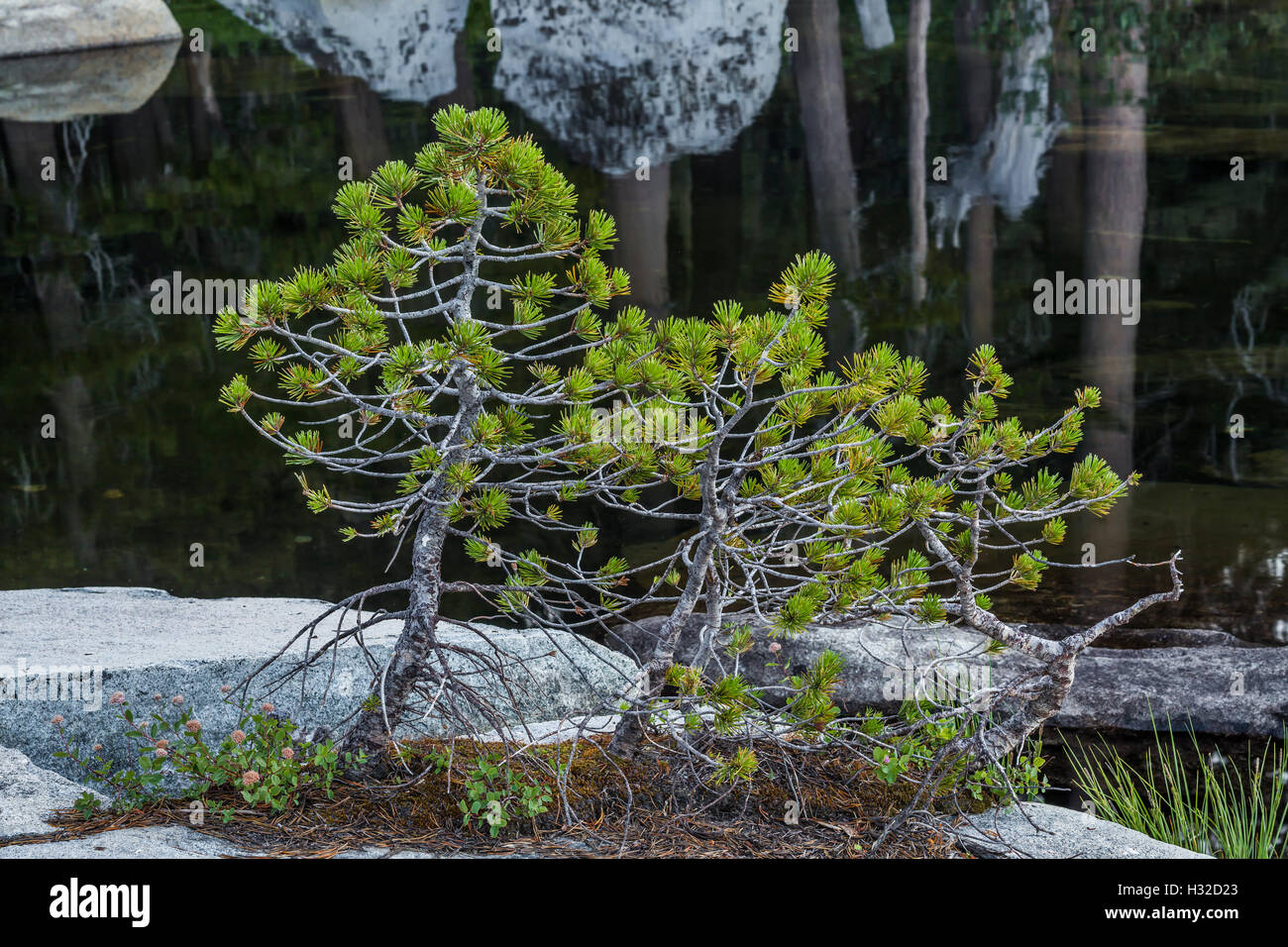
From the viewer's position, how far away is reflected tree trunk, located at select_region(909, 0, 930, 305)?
13.5 metres

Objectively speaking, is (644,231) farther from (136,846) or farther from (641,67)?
(136,846)

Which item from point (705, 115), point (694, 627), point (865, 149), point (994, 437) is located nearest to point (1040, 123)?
point (865, 149)

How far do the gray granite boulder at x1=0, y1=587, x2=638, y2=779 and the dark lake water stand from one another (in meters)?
1.31

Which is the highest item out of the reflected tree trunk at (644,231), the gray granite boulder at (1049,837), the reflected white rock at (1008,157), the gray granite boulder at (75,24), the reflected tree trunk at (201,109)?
the gray granite boulder at (75,24)

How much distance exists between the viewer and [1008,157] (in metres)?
17.3

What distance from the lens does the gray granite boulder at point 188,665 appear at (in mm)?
4520

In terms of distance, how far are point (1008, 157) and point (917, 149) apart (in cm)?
134

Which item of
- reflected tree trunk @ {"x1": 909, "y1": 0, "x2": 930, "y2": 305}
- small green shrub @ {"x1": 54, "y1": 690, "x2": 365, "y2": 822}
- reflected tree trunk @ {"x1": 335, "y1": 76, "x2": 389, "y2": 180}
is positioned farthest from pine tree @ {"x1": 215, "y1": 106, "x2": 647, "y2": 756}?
reflected tree trunk @ {"x1": 335, "y1": 76, "x2": 389, "y2": 180}

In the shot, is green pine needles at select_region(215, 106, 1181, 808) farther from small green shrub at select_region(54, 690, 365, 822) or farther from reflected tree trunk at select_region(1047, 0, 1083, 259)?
reflected tree trunk at select_region(1047, 0, 1083, 259)

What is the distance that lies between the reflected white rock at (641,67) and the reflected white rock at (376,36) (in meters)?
1.22

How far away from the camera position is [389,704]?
3.80 metres

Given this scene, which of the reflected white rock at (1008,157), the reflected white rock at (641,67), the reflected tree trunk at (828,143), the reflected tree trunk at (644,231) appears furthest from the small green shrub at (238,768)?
the reflected white rock at (641,67)

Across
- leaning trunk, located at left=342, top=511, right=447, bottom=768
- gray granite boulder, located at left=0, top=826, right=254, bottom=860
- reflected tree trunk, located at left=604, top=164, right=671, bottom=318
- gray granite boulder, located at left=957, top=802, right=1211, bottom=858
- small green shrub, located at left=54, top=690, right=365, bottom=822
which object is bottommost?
gray granite boulder, located at left=957, top=802, right=1211, bottom=858

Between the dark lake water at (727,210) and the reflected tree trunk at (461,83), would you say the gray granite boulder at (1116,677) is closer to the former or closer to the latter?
the dark lake water at (727,210)
